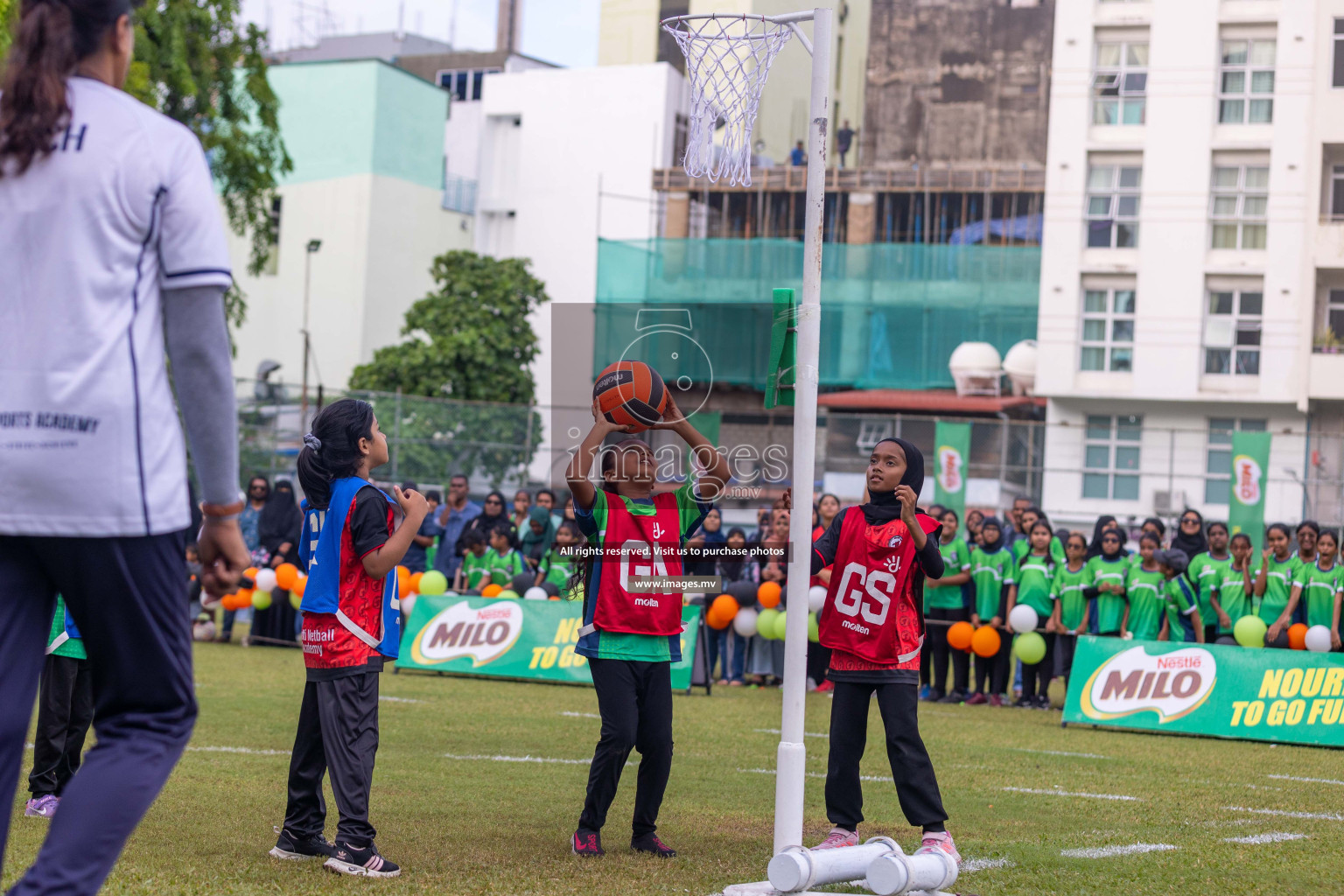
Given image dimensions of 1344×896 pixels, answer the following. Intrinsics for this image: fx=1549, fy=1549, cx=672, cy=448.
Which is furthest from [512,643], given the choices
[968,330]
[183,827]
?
[968,330]

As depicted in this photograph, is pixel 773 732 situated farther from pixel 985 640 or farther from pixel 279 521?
pixel 279 521

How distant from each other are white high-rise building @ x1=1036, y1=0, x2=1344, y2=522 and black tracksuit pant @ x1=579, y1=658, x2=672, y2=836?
33451mm

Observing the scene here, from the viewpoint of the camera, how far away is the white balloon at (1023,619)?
15766 millimetres

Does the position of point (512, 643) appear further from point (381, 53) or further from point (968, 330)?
point (381, 53)

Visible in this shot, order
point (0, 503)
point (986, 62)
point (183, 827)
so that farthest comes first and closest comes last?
point (986, 62) → point (183, 827) → point (0, 503)

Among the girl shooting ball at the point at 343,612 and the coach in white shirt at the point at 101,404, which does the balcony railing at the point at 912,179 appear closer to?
the girl shooting ball at the point at 343,612

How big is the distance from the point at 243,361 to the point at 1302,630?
4702cm

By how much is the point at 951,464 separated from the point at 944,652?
26.7ft

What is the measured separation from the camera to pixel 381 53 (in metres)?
70.2

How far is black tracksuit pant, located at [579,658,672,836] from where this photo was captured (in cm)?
677

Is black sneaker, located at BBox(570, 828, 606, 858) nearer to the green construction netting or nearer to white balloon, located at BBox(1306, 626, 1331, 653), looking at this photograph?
white balloon, located at BBox(1306, 626, 1331, 653)

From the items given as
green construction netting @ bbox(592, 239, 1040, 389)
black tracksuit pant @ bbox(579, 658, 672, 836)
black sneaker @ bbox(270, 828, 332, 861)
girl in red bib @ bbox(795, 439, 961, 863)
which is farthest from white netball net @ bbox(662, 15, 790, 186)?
green construction netting @ bbox(592, 239, 1040, 389)

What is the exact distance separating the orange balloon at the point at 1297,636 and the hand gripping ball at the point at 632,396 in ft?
33.2

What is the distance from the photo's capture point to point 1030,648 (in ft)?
52.0
